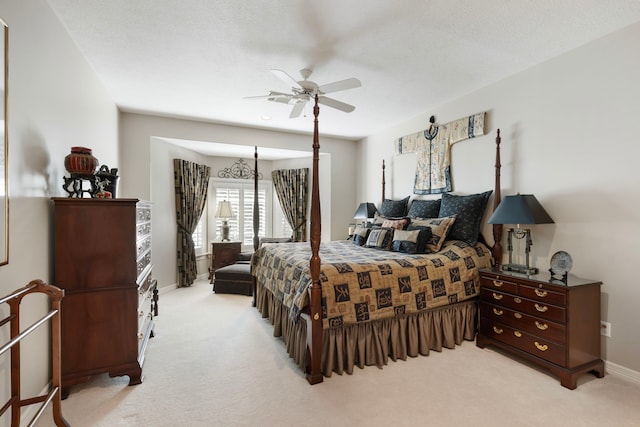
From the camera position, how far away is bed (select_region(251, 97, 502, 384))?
7.93 ft

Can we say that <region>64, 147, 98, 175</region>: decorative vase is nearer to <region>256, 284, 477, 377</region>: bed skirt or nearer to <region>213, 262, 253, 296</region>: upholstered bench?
<region>256, 284, 477, 377</region>: bed skirt

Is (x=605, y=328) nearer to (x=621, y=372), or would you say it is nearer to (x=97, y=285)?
(x=621, y=372)

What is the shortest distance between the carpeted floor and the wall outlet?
335 mm

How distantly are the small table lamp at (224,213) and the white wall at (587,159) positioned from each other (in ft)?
15.1

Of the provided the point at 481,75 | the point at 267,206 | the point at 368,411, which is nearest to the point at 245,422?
the point at 368,411

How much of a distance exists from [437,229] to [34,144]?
11.8ft

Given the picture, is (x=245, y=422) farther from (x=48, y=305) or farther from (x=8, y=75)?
(x=8, y=75)

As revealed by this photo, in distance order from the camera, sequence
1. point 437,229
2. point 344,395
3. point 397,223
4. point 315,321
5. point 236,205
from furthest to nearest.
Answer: point 236,205
point 397,223
point 437,229
point 315,321
point 344,395

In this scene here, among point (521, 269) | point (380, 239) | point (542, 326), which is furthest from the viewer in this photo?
point (380, 239)

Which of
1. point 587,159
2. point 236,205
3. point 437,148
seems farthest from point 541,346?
point 236,205

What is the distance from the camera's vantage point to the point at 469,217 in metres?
3.44

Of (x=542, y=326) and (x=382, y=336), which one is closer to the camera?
(x=542, y=326)

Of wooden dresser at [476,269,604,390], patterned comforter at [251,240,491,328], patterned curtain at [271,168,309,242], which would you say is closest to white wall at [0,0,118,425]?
patterned comforter at [251,240,491,328]

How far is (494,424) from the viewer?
1881 mm
